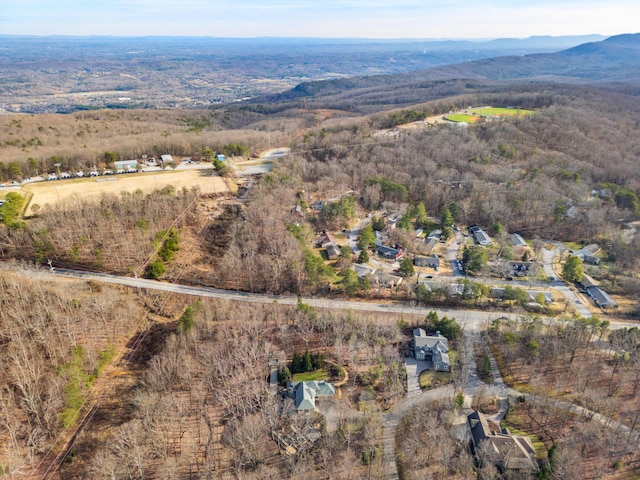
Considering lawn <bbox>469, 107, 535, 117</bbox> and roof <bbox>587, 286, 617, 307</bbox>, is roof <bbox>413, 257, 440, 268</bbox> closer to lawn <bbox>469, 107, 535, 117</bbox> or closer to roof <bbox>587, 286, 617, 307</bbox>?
roof <bbox>587, 286, 617, 307</bbox>

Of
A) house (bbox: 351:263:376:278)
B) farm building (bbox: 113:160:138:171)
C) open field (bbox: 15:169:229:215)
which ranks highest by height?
farm building (bbox: 113:160:138:171)

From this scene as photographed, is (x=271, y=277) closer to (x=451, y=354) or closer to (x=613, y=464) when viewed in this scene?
(x=451, y=354)

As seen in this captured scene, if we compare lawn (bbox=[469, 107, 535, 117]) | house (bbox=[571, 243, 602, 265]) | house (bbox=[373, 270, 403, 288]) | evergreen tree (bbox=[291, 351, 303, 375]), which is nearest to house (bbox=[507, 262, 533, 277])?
house (bbox=[571, 243, 602, 265])

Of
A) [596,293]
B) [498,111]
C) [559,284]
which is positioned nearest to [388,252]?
[559,284]

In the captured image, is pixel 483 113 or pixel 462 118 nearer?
pixel 462 118

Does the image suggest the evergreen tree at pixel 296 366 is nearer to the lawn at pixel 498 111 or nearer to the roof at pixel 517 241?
the roof at pixel 517 241

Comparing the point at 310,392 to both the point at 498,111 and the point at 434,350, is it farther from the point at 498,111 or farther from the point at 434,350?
the point at 498,111

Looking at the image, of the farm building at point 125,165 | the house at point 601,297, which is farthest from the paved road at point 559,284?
the farm building at point 125,165
